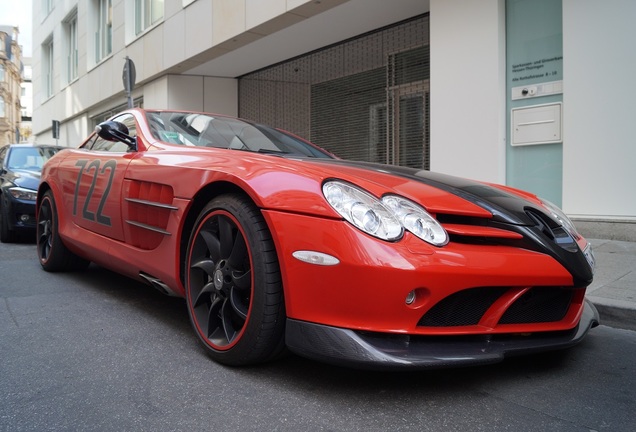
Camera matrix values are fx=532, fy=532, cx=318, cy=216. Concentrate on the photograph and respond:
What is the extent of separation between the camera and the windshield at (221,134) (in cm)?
338

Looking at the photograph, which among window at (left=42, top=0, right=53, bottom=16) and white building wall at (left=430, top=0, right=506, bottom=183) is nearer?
white building wall at (left=430, top=0, right=506, bottom=183)

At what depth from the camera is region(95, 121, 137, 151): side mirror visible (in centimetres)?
340

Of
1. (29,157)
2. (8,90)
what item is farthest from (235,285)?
(8,90)

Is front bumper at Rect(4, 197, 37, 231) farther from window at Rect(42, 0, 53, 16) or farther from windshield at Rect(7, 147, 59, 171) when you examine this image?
window at Rect(42, 0, 53, 16)

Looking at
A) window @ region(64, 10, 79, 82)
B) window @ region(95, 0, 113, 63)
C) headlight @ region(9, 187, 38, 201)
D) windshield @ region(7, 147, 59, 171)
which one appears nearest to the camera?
headlight @ region(9, 187, 38, 201)

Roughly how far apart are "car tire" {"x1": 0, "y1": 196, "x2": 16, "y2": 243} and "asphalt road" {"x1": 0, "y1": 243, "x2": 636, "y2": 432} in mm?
4440

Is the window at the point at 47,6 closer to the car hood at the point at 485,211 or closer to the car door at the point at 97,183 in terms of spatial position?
the car door at the point at 97,183

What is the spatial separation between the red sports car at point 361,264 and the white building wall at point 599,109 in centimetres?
332

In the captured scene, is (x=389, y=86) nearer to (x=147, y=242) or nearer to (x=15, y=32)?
(x=147, y=242)

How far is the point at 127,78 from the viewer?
906 centimetres

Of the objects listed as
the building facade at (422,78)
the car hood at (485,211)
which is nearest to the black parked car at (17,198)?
the building facade at (422,78)

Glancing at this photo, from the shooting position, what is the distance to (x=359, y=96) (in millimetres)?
11227

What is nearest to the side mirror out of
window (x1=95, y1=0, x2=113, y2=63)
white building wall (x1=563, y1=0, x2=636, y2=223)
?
Result: white building wall (x1=563, y1=0, x2=636, y2=223)

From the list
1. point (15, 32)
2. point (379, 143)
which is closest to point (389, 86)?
point (379, 143)
